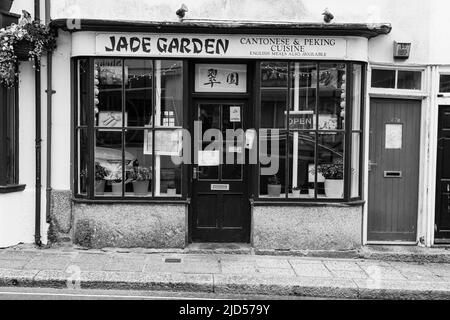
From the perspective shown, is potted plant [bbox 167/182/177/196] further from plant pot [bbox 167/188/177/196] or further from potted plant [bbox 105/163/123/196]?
potted plant [bbox 105/163/123/196]

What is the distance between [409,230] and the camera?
9.47 meters

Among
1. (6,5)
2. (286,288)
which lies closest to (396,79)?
(286,288)

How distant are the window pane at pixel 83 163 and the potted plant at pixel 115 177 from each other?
14 cm

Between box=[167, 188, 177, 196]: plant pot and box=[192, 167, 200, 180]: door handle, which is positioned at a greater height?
box=[192, 167, 200, 180]: door handle

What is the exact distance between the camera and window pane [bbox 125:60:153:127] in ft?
29.0

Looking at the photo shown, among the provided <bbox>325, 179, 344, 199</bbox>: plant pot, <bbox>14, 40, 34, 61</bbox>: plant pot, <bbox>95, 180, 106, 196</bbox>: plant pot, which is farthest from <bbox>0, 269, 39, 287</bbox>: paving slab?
<bbox>325, 179, 344, 199</bbox>: plant pot

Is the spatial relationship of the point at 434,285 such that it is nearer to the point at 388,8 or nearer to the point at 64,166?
the point at 388,8

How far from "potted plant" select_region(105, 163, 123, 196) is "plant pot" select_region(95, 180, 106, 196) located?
0.10 meters

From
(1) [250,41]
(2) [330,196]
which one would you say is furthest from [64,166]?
(2) [330,196]

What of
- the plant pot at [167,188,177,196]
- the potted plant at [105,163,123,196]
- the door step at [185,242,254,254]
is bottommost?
the door step at [185,242,254,254]

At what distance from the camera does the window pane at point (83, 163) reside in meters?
8.90

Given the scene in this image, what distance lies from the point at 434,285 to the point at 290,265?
205 centimetres

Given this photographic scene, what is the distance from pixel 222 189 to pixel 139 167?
145cm

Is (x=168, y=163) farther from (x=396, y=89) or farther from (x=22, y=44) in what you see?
(x=396, y=89)
